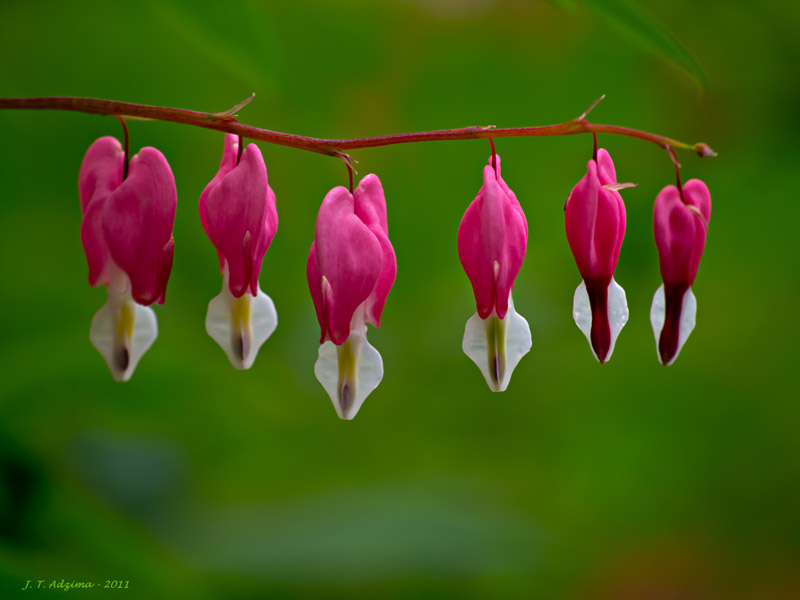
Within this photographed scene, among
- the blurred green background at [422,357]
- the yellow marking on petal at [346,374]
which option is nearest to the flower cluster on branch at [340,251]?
the yellow marking on petal at [346,374]

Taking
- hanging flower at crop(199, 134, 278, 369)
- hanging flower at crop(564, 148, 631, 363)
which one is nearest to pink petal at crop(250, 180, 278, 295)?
hanging flower at crop(199, 134, 278, 369)

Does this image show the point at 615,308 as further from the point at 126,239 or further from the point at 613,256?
the point at 126,239

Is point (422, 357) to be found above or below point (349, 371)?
above

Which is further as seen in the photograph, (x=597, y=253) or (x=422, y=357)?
(x=422, y=357)

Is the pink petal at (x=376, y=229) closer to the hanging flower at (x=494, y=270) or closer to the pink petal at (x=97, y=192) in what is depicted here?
the hanging flower at (x=494, y=270)

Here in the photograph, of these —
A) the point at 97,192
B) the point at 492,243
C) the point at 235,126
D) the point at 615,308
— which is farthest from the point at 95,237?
the point at 615,308

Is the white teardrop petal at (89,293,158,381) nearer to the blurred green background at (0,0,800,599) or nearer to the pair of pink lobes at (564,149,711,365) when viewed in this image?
the pair of pink lobes at (564,149,711,365)
